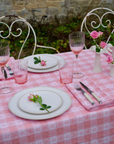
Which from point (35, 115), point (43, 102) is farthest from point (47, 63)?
point (35, 115)

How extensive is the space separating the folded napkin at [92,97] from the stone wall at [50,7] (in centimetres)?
320

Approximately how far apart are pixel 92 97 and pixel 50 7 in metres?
3.40

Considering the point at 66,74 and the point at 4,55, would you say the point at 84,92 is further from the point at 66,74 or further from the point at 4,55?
the point at 4,55

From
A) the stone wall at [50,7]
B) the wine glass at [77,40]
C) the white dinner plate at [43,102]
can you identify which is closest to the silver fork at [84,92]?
the white dinner plate at [43,102]

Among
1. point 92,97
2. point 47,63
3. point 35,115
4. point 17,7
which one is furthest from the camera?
point 17,7

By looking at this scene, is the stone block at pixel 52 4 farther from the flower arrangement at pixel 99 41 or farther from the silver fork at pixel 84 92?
the silver fork at pixel 84 92

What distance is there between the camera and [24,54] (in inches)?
151

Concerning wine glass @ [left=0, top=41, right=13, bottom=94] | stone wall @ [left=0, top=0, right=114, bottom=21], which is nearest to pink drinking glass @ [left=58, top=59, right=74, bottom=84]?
wine glass @ [left=0, top=41, right=13, bottom=94]

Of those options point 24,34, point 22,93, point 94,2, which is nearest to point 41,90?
point 22,93

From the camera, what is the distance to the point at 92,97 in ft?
3.60

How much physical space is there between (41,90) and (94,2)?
3607 mm

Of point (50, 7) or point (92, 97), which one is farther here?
point (50, 7)

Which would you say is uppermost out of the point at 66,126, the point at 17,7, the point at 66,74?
the point at 17,7

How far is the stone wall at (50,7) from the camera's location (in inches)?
161
